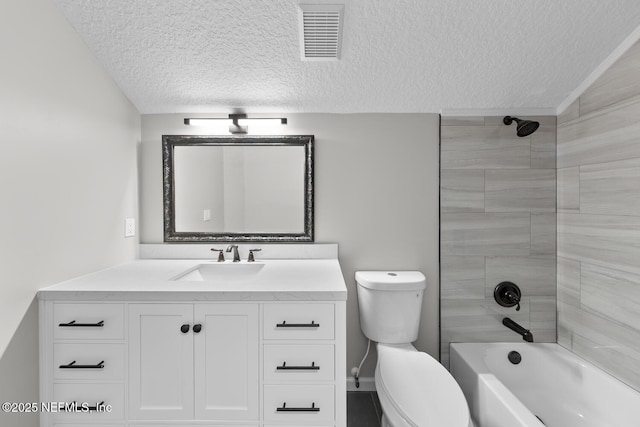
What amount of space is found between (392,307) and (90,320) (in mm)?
1468

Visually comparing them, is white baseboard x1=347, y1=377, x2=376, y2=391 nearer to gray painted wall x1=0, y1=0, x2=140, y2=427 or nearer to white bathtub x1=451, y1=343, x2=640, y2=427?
white bathtub x1=451, y1=343, x2=640, y2=427

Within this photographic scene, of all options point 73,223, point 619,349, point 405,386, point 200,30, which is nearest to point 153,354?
point 73,223

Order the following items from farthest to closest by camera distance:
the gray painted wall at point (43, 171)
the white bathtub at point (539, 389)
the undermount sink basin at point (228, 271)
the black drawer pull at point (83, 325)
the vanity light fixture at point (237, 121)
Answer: the vanity light fixture at point (237, 121), the undermount sink basin at point (228, 271), the white bathtub at point (539, 389), the black drawer pull at point (83, 325), the gray painted wall at point (43, 171)

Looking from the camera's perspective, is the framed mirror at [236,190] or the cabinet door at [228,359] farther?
the framed mirror at [236,190]

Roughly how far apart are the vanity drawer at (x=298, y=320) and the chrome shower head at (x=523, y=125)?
1.58m

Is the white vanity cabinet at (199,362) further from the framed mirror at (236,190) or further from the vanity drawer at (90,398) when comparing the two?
the framed mirror at (236,190)

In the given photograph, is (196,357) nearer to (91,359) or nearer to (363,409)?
(91,359)

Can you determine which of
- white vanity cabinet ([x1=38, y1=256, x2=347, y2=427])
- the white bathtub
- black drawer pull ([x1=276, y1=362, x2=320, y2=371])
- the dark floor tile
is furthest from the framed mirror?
the white bathtub

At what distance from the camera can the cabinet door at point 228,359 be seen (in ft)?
4.55

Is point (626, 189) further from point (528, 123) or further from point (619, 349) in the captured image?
point (619, 349)

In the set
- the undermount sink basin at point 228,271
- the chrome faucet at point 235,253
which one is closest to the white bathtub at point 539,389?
the undermount sink basin at point 228,271

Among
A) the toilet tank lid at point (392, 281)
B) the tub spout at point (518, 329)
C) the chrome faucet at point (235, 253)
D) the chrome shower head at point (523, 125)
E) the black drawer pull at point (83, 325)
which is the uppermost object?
the chrome shower head at point (523, 125)

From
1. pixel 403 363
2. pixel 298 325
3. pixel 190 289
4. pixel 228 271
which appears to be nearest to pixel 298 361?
pixel 298 325

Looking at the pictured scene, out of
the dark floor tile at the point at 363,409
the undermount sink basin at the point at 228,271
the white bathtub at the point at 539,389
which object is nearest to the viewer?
the white bathtub at the point at 539,389
